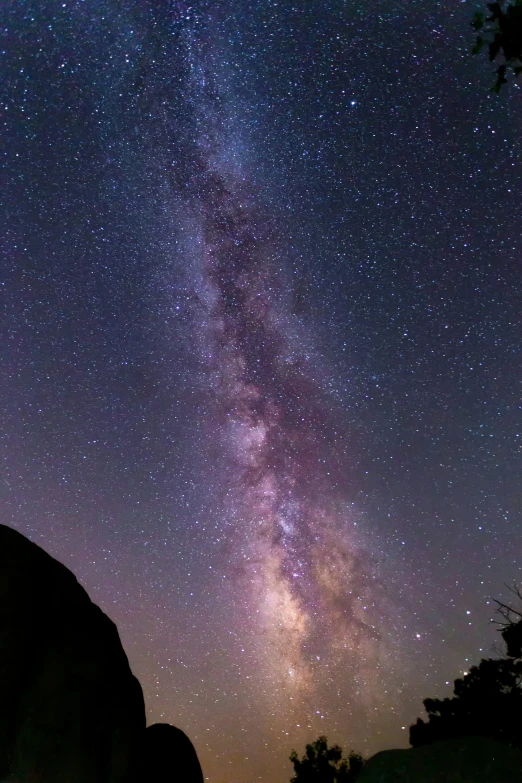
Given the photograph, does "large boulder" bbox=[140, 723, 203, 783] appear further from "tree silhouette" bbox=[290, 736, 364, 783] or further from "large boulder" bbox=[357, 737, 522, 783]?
"tree silhouette" bbox=[290, 736, 364, 783]

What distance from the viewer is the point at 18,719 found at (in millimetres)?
6562

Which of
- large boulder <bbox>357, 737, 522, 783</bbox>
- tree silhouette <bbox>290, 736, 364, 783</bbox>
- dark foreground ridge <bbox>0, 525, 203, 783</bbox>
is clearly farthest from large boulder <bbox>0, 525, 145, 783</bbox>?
tree silhouette <bbox>290, 736, 364, 783</bbox>

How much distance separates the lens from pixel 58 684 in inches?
271

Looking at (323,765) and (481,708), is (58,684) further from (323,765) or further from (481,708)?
(323,765)

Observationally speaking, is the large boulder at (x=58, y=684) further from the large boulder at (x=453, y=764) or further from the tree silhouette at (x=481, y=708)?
the tree silhouette at (x=481, y=708)

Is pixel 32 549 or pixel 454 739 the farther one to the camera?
pixel 454 739

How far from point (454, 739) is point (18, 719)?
616cm

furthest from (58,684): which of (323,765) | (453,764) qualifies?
(323,765)

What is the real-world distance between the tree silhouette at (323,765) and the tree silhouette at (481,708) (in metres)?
9.11

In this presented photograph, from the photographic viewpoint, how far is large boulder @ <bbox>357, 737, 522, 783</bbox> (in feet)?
26.2

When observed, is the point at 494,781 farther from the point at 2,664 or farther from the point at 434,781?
the point at 2,664

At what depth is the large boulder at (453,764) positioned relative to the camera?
798cm

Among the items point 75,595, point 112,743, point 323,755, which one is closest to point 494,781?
point 112,743

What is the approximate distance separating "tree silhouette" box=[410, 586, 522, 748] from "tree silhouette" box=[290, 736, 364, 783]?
9.11 metres
